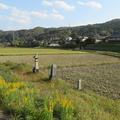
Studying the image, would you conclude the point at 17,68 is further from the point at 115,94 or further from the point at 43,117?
the point at 43,117

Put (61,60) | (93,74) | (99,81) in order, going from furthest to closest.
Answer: (61,60)
(93,74)
(99,81)

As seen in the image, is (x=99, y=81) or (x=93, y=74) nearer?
(x=99, y=81)

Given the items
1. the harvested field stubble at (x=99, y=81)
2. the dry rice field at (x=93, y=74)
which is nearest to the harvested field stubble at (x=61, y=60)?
the dry rice field at (x=93, y=74)

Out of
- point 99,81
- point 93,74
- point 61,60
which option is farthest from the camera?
point 61,60

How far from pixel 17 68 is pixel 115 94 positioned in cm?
900

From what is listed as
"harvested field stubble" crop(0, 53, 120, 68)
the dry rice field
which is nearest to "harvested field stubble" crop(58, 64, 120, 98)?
the dry rice field

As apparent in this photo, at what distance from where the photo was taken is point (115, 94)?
1705cm

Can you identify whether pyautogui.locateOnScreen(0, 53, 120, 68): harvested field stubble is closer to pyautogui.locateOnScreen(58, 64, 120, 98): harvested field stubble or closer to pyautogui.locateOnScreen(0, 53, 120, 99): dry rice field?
pyautogui.locateOnScreen(0, 53, 120, 99): dry rice field

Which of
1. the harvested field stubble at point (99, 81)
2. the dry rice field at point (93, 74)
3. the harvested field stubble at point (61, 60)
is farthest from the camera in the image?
the harvested field stubble at point (61, 60)

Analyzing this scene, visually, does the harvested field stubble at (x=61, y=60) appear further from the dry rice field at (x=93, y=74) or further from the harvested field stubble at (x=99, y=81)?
the harvested field stubble at (x=99, y=81)

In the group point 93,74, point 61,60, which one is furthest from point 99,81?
point 61,60

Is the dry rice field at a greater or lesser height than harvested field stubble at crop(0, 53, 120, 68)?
greater

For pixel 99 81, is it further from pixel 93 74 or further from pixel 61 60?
pixel 61 60

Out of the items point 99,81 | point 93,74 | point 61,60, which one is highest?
point 99,81
